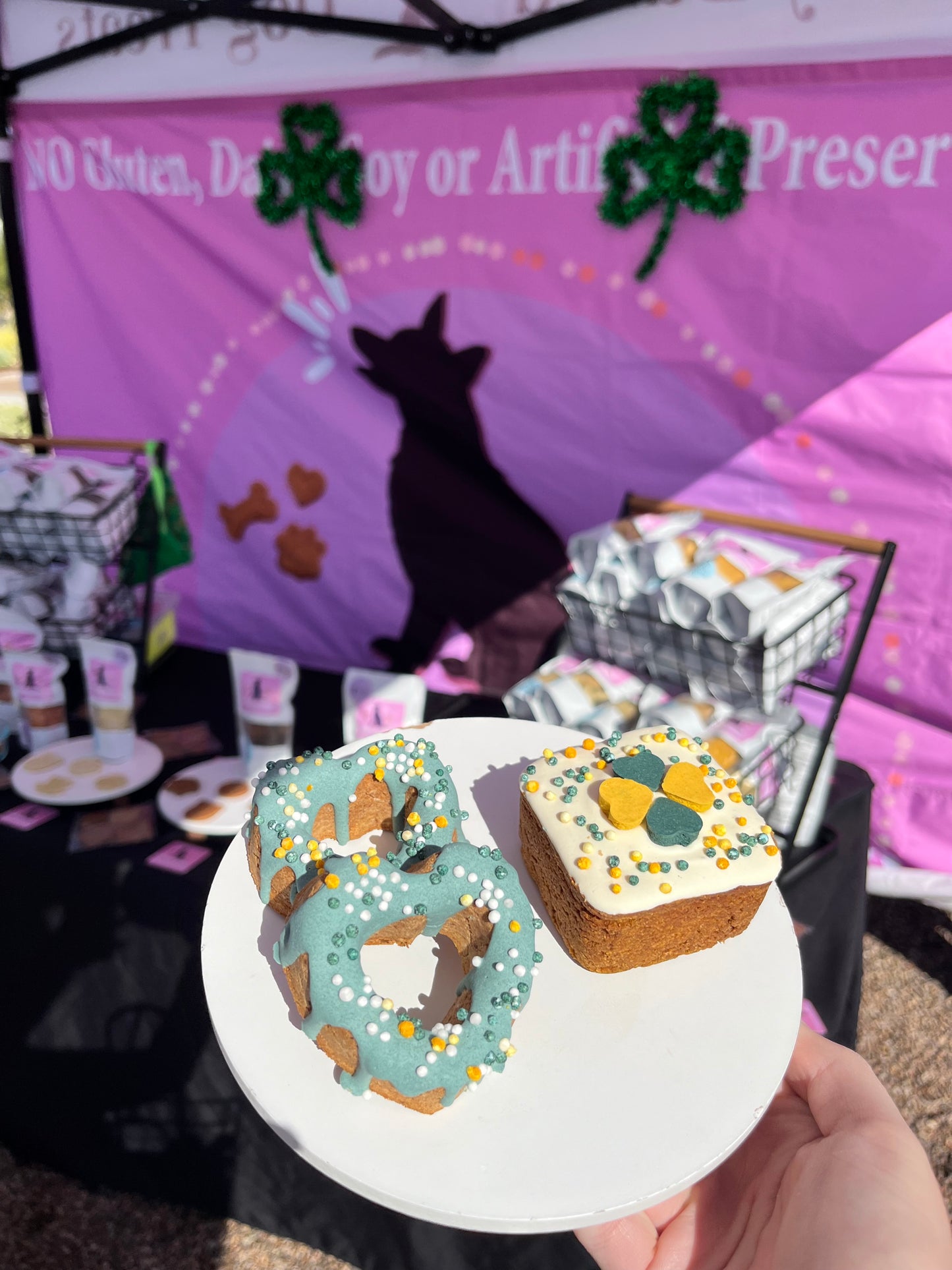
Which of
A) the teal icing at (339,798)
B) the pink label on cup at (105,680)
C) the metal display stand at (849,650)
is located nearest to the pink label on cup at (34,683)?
the pink label on cup at (105,680)

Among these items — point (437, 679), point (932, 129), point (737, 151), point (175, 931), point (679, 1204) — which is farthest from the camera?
point (437, 679)

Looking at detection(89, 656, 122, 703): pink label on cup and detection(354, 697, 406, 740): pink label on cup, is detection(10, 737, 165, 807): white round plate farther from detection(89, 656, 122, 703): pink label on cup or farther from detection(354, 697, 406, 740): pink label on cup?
detection(354, 697, 406, 740): pink label on cup

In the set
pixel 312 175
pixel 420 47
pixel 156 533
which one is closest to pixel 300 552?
pixel 156 533

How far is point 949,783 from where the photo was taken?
7.55ft

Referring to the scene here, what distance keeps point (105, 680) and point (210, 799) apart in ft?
1.04

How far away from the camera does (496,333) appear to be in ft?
7.88

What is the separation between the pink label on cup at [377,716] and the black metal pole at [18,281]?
220cm

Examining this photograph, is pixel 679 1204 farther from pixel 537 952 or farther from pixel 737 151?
pixel 737 151

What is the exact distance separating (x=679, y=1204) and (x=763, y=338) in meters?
1.93

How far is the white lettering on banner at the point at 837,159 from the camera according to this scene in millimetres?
A: 1801

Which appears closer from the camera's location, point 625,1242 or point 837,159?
point 625,1242

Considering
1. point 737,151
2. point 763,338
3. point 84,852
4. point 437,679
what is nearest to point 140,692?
point 84,852

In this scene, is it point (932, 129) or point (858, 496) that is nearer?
point (932, 129)

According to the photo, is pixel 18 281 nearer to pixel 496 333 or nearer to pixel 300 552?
pixel 300 552
